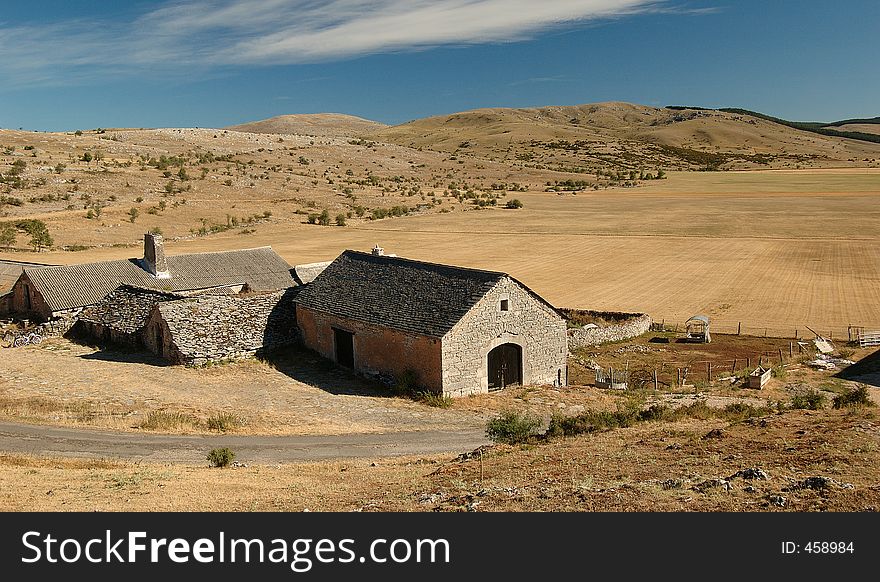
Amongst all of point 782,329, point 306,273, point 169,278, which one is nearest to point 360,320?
point 306,273

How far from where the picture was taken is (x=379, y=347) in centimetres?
2425

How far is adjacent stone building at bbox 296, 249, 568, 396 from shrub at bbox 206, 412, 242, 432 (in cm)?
591

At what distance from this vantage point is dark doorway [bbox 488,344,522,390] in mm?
23703

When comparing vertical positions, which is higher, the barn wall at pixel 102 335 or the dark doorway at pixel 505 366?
the barn wall at pixel 102 335

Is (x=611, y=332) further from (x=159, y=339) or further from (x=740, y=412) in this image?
(x=159, y=339)

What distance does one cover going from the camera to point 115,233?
6612 centimetres

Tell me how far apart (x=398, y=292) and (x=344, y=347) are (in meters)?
2.83

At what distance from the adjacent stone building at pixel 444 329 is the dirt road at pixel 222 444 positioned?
165 inches

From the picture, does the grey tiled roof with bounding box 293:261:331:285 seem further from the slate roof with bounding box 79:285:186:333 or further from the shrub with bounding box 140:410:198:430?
the shrub with bounding box 140:410:198:430

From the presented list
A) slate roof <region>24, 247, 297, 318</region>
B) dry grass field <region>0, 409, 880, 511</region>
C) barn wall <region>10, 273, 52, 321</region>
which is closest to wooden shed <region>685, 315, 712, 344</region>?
dry grass field <region>0, 409, 880, 511</region>

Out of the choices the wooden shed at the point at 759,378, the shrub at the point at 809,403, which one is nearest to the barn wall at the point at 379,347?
the shrub at the point at 809,403

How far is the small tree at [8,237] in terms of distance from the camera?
193 ft

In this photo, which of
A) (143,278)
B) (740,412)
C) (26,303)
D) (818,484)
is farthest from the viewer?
(143,278)

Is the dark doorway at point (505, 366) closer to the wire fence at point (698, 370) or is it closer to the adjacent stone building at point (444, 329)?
the adjacent stone building at point (444, 329)
